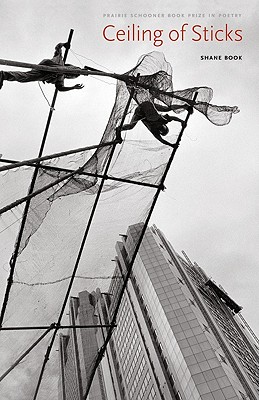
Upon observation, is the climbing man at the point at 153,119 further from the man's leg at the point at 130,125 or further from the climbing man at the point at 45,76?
the climbing man at the point at 45,76

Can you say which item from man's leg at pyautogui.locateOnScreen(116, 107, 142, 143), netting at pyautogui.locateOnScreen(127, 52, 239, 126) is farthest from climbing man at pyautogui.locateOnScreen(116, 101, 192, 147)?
netting at pyautogui.locateOnScreen(127, 52, 239, 126)

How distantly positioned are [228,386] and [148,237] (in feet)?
96.2

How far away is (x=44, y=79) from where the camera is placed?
14.7ft

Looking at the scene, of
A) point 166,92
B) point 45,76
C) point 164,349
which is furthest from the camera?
point 164,349

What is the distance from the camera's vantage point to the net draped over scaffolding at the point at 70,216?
532 centimetres

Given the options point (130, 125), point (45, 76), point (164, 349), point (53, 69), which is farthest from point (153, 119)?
point (164, 349)

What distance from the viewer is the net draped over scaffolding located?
5.32 meters

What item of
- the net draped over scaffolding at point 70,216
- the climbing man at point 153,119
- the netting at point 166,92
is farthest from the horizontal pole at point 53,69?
the net draped over scaffolding at point 70,216

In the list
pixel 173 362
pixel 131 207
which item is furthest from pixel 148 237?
pixel 131 207

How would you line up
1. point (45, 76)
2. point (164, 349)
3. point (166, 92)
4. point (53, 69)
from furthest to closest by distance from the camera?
1. point (164, 349)
2. point (166, 92)
3. point (45, 76)
4. point (53, 69)

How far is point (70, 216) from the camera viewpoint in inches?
232

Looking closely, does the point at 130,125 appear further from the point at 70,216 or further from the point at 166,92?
the point at 70,216

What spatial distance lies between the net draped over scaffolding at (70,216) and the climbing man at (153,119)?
0.13 metres

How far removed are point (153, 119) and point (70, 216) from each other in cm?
205
